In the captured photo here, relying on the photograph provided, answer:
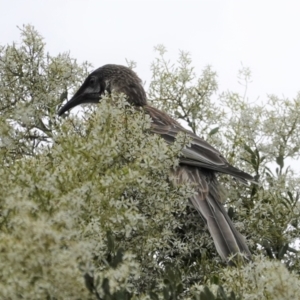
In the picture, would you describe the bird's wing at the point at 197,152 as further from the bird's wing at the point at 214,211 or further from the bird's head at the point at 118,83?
the bird's head at the point at 118,83

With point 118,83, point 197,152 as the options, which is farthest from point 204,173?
point 118,83

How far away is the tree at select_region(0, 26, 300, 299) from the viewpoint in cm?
192

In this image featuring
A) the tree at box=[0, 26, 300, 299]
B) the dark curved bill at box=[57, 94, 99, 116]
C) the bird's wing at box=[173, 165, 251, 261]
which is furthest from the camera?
the dark curved bill at box=[57, 94, 99, 116]

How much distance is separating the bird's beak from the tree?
0.14 meters

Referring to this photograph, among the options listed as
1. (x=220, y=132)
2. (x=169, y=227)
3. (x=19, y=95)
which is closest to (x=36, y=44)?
(x=19, y=95)

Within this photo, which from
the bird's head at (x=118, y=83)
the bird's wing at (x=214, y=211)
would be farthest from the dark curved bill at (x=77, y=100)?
the bird's wing at (x=214, y=211)

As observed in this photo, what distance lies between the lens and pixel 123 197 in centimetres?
244

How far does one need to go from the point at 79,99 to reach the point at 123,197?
310cm

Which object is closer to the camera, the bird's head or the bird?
the bird

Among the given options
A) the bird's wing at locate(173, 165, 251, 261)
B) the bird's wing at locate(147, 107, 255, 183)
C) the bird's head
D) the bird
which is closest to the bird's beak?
the bird

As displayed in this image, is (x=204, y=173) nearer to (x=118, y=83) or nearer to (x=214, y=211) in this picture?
(x=214, y=211)

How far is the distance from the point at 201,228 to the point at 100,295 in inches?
100

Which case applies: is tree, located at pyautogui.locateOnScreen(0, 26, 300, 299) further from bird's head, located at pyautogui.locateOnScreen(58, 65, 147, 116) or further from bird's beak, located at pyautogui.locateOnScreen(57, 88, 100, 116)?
bird's head, located at pyautogui.locateOnScreen(58, 65, 147, 116)

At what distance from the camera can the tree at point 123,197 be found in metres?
1.92
